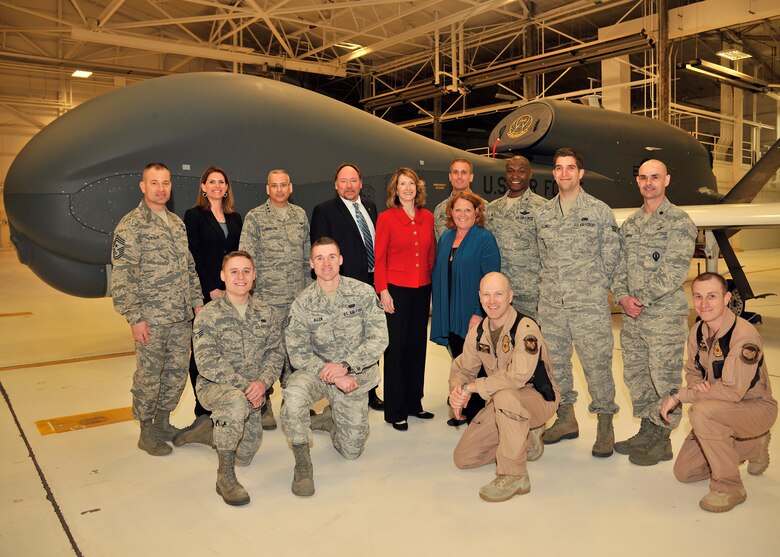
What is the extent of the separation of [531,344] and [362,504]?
113cm

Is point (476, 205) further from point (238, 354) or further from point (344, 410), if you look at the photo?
point (238, 354)

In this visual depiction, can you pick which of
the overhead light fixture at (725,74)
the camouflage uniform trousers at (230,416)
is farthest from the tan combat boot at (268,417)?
the overhead light fixture at (725,74)

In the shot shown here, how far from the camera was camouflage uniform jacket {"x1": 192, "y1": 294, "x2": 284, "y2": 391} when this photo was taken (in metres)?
3.24

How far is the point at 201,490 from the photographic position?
310cm

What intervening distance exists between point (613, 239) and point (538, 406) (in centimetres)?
107

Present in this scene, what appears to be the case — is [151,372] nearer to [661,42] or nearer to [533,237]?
[533,237]

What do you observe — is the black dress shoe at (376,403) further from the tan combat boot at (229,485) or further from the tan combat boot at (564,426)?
the tan combat boot at (229,485)

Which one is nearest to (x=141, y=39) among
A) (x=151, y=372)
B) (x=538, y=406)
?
(x=151, y=372)

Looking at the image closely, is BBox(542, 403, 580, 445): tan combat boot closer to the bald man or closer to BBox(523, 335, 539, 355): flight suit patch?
the bald man

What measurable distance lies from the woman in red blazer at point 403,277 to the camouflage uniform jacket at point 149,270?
1202mm

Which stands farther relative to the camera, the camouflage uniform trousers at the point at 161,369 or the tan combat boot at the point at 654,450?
the camouflage uniform trousers at the point at 161,369

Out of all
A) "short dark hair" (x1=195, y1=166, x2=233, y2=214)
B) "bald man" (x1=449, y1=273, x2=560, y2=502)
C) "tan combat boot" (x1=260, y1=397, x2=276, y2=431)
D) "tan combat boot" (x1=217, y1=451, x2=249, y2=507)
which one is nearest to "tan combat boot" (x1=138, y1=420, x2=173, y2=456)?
"tan combat boot" (x1=260, y1=397, x2=276, y2=431)

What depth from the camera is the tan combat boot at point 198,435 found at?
12.1ft

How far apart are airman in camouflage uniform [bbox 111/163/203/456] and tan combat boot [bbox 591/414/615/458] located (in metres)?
2.47
